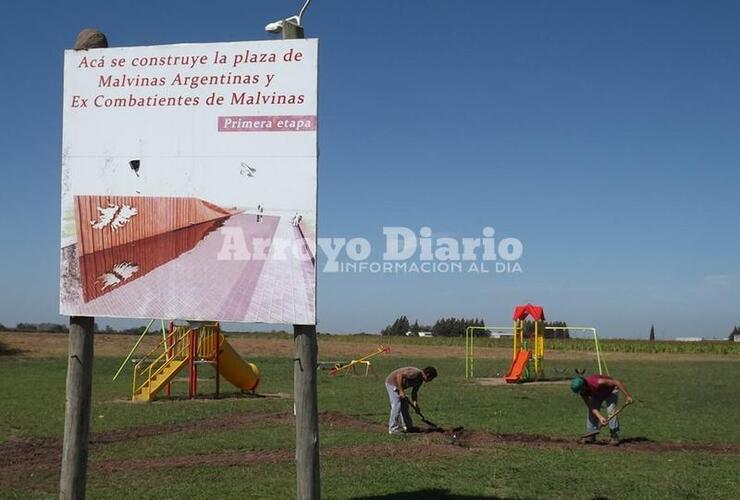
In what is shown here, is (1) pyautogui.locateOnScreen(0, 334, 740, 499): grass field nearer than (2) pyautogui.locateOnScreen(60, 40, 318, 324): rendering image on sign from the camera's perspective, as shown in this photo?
No

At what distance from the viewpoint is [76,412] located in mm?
7414

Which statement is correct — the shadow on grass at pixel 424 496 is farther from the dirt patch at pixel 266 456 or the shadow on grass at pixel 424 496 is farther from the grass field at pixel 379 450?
the dirt patch at pixel 266 456

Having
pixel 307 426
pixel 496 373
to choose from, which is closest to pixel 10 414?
pixel 307 426

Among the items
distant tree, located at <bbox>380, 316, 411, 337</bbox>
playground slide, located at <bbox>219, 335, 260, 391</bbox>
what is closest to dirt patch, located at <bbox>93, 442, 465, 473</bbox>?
playground slide, located at <bbox>219, 335, 260, 391</bbox>

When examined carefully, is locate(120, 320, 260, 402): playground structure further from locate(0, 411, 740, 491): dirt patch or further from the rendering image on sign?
the rendering image on sign

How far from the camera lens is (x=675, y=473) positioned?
448 inches

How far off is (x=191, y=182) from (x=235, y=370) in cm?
1857

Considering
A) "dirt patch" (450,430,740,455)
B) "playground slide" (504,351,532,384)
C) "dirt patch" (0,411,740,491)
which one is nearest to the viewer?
"dirt patch" (0,411,740,491)

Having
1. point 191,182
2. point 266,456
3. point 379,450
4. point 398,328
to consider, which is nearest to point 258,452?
point 266,456

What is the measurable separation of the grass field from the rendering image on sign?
3.32 meters

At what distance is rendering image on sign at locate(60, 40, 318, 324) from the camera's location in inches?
278

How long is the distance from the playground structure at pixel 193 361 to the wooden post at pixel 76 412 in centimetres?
1501

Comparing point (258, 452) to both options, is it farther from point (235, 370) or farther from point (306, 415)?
point (235, 370)

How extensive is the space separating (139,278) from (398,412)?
28.4ft
